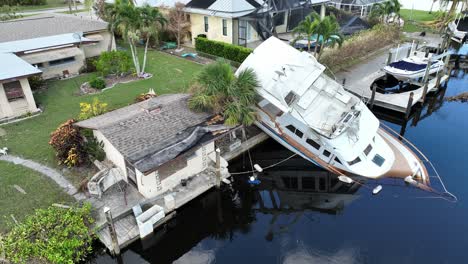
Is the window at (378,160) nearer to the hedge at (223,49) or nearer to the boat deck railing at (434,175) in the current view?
the boat deck railing at (434,175)

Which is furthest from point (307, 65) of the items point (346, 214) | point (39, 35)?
point (39, 35)

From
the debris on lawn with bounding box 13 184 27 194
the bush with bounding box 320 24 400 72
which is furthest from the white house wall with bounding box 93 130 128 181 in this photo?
the bush with bounding box 320 24 400 72

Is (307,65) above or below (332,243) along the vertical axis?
above

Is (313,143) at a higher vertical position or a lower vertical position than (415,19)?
lower

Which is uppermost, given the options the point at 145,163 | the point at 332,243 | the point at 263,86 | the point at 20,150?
the point at 263,86

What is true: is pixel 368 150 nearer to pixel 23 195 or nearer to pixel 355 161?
pixel 355 161

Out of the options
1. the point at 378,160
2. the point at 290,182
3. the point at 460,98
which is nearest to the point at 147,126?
the point at 290,182

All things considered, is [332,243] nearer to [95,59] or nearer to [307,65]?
[307,65]
